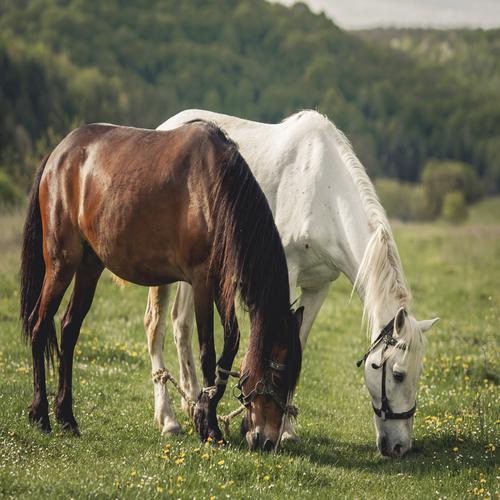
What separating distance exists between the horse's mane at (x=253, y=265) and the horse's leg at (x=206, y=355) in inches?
6.2

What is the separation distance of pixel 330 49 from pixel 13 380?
13438 cm

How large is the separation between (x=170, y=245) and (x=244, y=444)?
5.35ft

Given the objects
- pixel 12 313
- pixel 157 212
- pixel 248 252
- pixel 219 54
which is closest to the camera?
pixel 248 252

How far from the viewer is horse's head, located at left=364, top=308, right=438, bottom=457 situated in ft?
19.0

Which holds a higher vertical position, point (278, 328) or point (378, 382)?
point (278, 328)

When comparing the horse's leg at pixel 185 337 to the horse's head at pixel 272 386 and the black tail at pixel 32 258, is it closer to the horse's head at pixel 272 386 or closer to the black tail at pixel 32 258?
the black tail at pixel 32 258

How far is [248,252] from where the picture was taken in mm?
5391

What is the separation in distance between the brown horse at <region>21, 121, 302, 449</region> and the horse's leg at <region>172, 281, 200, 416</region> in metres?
1.12

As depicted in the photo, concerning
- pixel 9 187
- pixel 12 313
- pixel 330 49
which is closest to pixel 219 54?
pixel 330 49

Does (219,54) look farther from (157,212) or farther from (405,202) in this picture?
(157,212)

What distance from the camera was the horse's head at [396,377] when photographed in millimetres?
5777

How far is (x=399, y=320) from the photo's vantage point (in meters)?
5.77

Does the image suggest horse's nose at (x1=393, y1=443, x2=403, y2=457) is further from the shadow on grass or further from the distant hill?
the distant hill

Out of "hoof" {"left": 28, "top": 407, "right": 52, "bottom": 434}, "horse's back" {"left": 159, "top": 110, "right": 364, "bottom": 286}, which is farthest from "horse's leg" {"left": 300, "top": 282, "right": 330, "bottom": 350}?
"hoof" {"left": 28, "top": 407, "right": 52, "bottom": 434}
